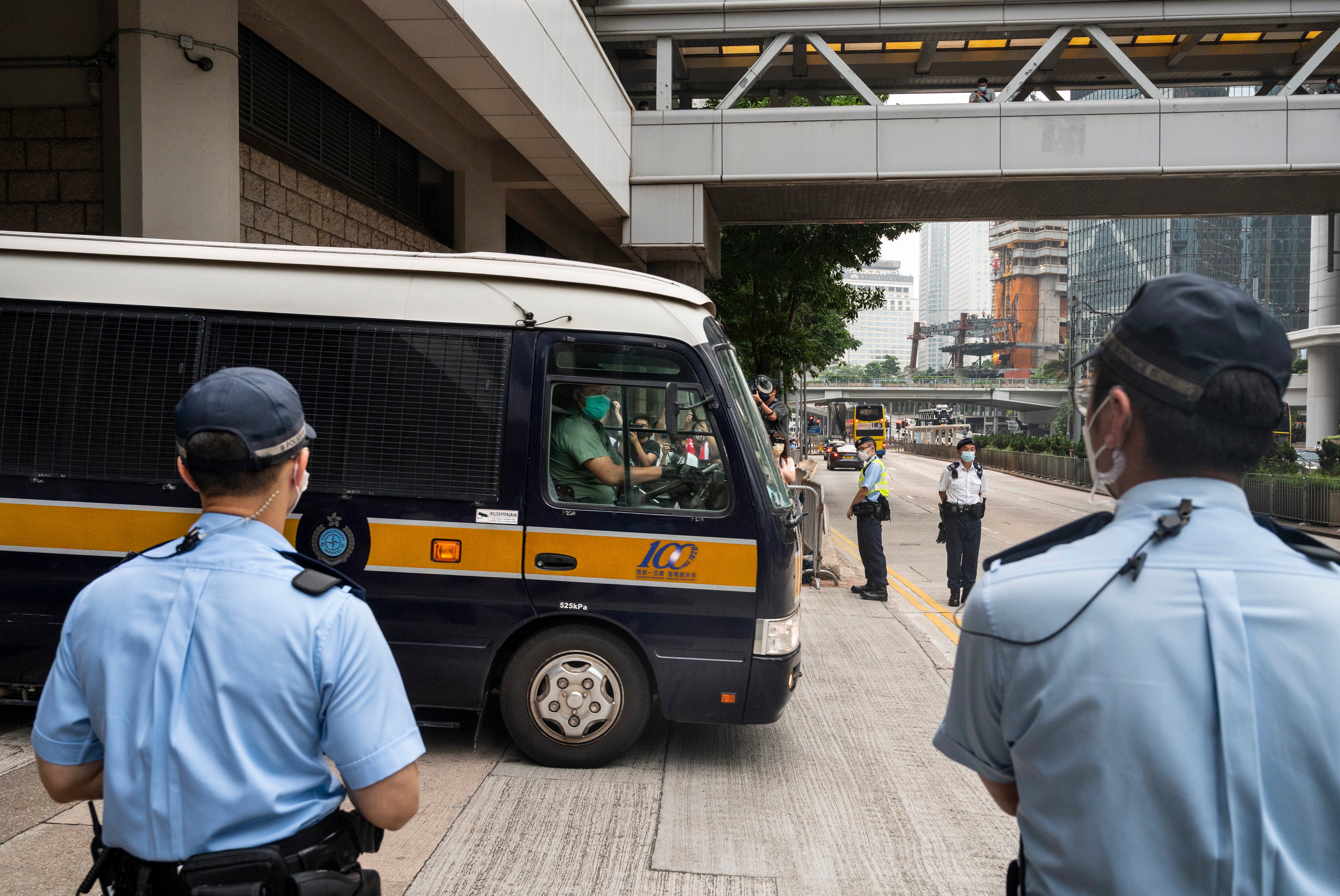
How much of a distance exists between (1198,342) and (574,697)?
4412 millimetres

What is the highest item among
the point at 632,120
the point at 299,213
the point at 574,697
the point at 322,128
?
the point at 632,120

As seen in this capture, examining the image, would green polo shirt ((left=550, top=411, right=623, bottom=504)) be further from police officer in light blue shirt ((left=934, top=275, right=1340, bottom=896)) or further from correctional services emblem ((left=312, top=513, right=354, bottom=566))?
police officer in light blue shirt ((left=934, top=275, right=1340, bottom=896))

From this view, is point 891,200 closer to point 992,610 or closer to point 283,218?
point 283,218

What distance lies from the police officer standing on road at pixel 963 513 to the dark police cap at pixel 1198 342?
986cm

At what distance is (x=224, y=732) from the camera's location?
5.98 feet

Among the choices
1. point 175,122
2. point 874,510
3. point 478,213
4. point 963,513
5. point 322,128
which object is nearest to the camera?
point 175,122

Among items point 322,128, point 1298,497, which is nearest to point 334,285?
point 322,128

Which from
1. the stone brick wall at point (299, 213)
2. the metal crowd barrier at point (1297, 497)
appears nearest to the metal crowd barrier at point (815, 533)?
the stone brick wall at point (299, 213)

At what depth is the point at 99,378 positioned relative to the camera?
18.2 ft

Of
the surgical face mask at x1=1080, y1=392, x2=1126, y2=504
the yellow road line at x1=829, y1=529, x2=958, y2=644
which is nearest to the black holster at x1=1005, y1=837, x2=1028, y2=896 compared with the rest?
the surgical face mask at x1=1080, y1=392, x2=1126, y2=504

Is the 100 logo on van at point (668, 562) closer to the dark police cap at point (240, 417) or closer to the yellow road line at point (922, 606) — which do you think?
the dark police cap at point (240, 417)

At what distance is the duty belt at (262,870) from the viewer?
5.89 feet

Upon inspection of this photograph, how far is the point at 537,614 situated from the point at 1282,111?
15.6 m

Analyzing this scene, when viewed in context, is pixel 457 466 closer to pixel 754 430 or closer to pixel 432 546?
pixel 432 546
